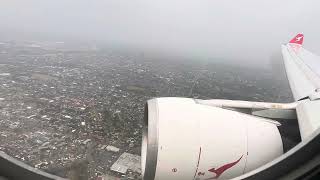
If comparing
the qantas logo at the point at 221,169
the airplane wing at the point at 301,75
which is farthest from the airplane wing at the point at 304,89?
the qantas logo at the point at 221,169

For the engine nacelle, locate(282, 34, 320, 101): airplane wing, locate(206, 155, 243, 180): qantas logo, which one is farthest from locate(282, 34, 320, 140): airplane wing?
locate(206, 155, 243, 180): qantas logo

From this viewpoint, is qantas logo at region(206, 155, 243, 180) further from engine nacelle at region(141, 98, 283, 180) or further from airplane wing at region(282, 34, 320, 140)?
airplane wing at region(282, 34, 320, 140)

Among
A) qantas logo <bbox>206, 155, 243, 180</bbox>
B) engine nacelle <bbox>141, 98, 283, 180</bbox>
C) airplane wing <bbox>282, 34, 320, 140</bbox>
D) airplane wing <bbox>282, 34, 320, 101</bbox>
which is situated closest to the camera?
engine nacelle <bbox>141, 98, 283, 180</bbox>

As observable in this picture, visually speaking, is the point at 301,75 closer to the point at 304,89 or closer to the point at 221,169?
the point at 304,89

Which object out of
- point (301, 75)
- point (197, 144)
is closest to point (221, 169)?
point (197, 144)

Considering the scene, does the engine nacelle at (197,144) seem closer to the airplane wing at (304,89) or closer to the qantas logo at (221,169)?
the qantas logo at (221,169)

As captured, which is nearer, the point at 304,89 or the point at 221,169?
the point at 221,169

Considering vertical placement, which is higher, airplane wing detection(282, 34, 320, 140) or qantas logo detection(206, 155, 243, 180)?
airplane wing detection(282, 34, 320, 140)
